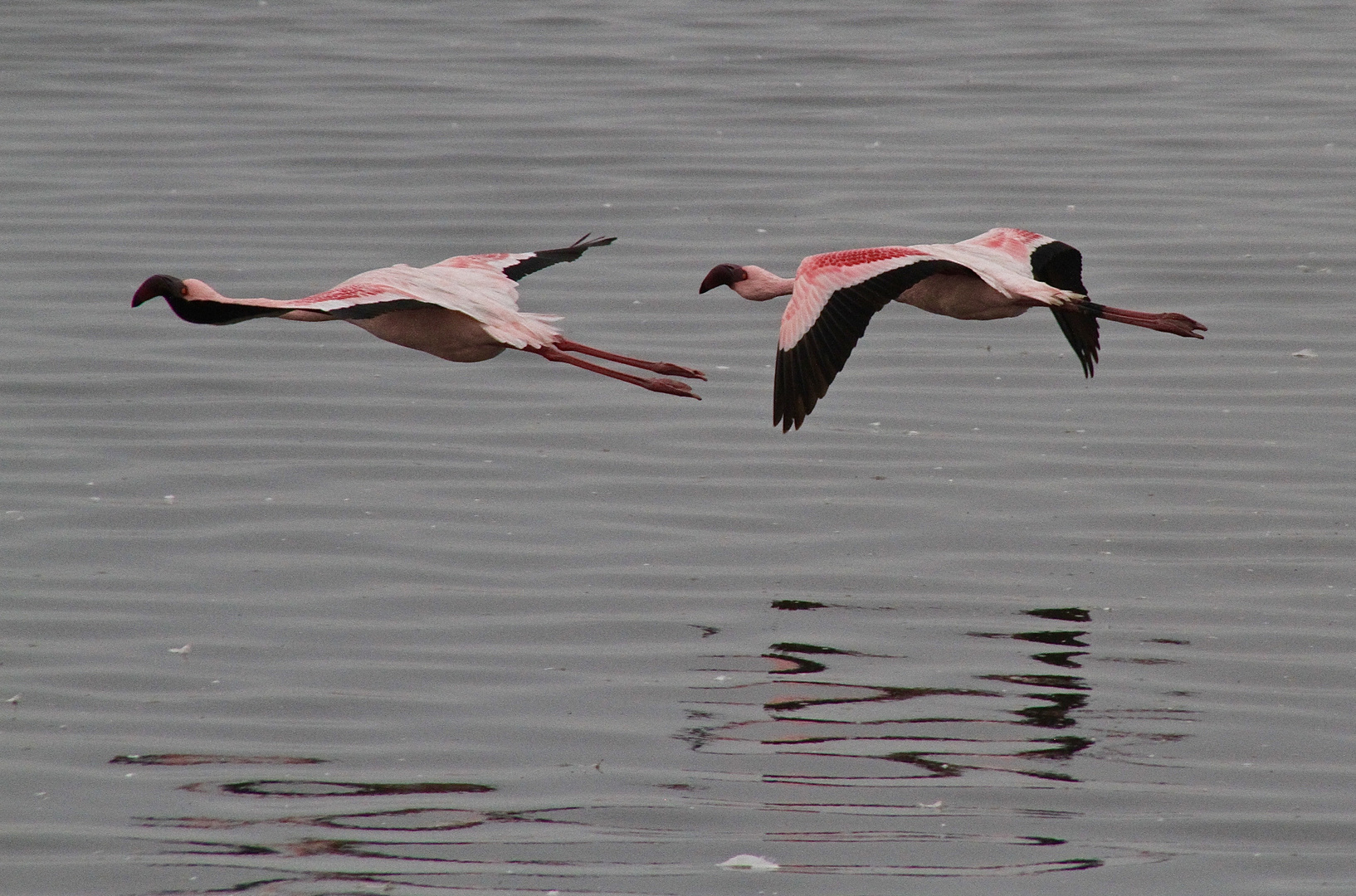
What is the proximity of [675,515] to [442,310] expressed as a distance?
3.13m

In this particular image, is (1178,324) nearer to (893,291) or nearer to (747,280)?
(893,291)

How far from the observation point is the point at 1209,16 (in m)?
28.6

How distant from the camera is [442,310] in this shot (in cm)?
1012

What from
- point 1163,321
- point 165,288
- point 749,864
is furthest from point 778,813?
point 1163,321

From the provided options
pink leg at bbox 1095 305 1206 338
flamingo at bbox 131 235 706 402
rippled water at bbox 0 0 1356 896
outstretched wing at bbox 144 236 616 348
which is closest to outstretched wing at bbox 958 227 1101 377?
pink leg at bbox 1095 305 1206 338

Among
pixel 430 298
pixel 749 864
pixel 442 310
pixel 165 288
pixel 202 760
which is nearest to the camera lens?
pixel 749 864

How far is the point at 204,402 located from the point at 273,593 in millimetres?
3740

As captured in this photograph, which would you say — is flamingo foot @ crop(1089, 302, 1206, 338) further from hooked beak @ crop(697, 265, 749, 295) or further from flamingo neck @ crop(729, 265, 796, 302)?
hooked beak @ crop(697, 265, 749, 295)

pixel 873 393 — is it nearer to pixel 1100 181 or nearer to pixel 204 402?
pixel 204 402

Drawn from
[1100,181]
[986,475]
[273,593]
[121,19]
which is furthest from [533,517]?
[121,19]

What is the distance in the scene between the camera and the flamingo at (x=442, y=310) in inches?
350

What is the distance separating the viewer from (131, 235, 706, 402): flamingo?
8.90 m

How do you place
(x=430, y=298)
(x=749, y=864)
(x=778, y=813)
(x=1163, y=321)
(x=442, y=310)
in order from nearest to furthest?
(x=749, y=864), (x=778, y=813), (x=430, y=298), (x=442, y=310), (x=1163, y=321)

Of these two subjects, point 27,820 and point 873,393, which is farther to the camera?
point 873,393
